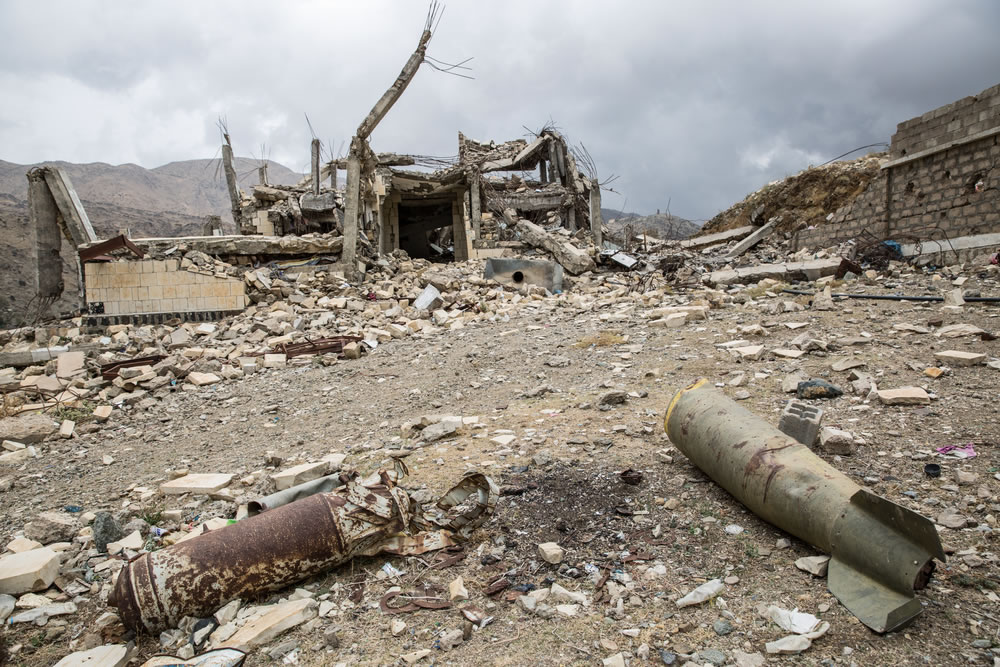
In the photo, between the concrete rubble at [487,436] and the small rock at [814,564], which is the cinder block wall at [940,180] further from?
the small rock at [814,564]

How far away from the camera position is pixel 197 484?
3266mm

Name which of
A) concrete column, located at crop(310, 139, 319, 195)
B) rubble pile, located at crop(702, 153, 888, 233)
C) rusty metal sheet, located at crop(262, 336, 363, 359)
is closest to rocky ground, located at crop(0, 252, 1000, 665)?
rusty metal sheet, located at crop(262, 336, 363, 359)

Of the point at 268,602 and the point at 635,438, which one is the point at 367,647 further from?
the point at 635,438

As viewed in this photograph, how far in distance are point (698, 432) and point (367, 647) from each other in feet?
5.73

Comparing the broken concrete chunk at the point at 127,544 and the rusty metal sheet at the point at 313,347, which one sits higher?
the rusty metal sheet at the point at 313,347

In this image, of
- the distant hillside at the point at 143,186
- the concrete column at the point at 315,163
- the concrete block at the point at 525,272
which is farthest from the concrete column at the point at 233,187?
the distant hillside at the point at 143,186

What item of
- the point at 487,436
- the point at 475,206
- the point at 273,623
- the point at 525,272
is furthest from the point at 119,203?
the point at 273,623

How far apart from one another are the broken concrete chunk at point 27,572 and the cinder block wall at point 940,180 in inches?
470

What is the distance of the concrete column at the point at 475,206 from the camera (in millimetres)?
14914

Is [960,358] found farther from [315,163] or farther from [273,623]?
[315,163]

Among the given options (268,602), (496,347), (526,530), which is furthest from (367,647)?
(496,347)

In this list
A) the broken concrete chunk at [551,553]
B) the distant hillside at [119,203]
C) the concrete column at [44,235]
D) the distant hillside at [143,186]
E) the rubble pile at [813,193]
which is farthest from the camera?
the distant hillside at [143,186]

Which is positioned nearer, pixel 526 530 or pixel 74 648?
pixel 74 648

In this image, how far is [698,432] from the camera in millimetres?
2545
